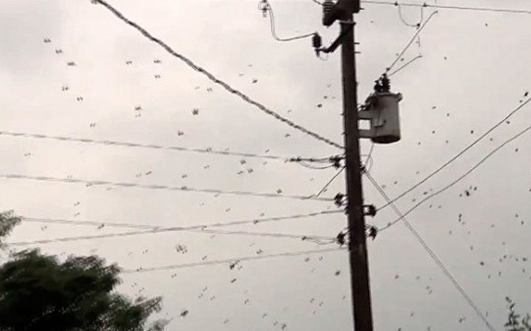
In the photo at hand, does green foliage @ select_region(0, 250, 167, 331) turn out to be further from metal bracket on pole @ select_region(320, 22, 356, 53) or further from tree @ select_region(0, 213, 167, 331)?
metal bracket on pole @ select_region(320, 22, 356, 53)

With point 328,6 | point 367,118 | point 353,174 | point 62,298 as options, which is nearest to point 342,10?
point 328,6

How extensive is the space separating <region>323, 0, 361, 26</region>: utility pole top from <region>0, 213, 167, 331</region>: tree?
6.49 metres

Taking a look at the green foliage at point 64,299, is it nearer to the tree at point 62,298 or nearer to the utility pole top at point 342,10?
the tree at point 62,298

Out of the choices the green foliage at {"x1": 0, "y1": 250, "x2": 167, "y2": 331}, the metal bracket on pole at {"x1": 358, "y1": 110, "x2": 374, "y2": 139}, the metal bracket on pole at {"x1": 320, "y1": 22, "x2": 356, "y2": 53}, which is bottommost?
the green foliage at {"x1": 0, "y1": 250, "x2": 167, "y2": 331}

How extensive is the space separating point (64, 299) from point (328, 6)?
282 inches

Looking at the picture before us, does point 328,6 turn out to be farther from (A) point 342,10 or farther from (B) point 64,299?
(B) point 64,299

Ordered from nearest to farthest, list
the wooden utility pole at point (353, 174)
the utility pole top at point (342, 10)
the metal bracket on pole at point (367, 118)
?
the wooden utility pole at point (353, 174) → the metal bracket on pole at point (367, 118) → the utility pole top at point (342, 10)

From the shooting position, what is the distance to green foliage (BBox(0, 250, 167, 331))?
16.4 m

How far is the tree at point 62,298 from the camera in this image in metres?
16.4

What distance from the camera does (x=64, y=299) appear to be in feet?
55.0

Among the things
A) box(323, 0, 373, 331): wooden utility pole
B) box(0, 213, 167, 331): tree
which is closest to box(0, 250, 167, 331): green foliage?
box(0, 213, 167, 331): tree

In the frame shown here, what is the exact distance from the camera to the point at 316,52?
15.6m

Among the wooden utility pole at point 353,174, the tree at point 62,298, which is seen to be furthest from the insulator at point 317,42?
the tree at point 62,298

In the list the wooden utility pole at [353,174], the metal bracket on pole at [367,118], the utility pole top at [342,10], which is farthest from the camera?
the utility pole top at [342,10]
